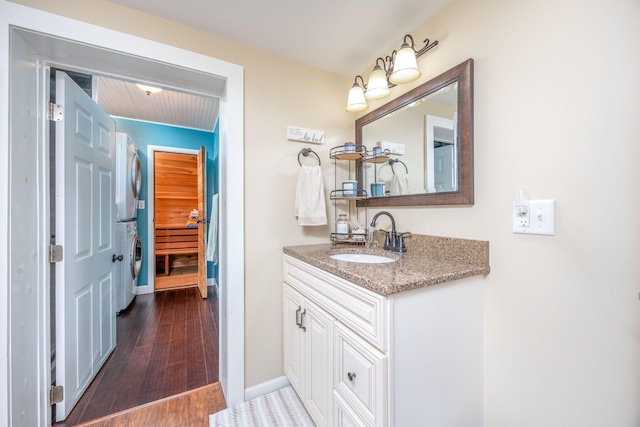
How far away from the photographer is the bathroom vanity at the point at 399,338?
82 cm

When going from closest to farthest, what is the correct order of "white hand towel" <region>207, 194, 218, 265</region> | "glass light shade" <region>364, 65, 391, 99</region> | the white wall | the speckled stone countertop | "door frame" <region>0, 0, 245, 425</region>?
1. the white wall
2. the speckled stone countertop
3. "door frame" <region>0, 0, 245, 425</region>
4. "glass light shade" <region>364, 65, 391, 99</region>
5. "white hand towel" <region>207, 194, 218, 265</region>

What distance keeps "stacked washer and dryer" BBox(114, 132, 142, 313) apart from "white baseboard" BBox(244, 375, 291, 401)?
1918 mm

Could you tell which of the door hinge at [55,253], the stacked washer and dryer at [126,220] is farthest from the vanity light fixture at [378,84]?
the stacked washer and dryer at [126,220]

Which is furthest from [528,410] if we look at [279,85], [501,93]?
[279,85]

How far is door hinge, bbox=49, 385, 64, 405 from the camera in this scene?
4.15ft

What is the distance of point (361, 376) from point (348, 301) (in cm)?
26

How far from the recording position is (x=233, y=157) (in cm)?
145

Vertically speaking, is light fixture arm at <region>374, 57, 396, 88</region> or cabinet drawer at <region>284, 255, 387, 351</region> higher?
light fixture arm at <region>374, 57, 396, 88</region>

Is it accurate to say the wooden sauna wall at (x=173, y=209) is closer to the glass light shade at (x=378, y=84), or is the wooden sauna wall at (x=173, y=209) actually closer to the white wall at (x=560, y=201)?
the glass light shade at (x=378, y=84)

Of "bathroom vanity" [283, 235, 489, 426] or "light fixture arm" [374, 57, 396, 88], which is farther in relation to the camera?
"light fixture arm" [374, 57, 396, 88]

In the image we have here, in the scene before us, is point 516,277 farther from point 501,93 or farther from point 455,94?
point 455,94

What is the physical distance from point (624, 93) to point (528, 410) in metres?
1.13

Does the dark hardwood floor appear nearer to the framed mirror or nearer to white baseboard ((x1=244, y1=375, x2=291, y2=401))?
white baseboard ((x1=244, y1=375, x2=291, y2=401))

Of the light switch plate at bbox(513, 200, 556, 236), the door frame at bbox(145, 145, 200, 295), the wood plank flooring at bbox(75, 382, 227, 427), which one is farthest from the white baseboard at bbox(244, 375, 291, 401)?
A: the door frame at bbox(145, 145, 200, 295)
